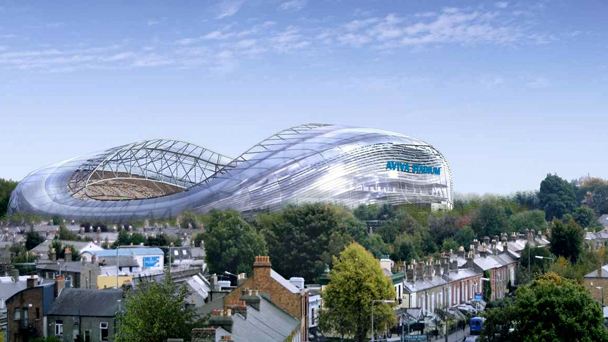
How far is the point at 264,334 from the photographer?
160 ft

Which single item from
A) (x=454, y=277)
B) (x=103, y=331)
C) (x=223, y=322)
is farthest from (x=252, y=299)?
(x=454, y=277)

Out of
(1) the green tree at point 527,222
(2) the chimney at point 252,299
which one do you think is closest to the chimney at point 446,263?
(2) the chimney at point 252,299

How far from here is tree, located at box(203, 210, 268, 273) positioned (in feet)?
362

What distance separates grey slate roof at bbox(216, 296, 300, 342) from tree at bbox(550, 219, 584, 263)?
70159 millimetres

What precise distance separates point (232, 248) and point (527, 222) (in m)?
77.2

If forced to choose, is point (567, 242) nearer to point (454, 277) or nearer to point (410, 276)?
point (454, 277)

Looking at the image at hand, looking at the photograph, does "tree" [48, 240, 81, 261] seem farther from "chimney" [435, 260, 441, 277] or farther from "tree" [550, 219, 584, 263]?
"tree" [550, 219, 584, 263]

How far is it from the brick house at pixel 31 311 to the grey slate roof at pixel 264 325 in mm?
14858

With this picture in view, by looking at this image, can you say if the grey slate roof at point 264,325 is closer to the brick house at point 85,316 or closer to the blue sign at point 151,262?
the brick house at point 85,316

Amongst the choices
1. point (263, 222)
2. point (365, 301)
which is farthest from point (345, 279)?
point (263, 222)

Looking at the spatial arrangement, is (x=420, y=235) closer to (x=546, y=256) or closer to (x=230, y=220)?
(x=546, y=256)

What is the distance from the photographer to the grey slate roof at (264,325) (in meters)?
45.6

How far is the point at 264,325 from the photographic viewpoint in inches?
2045

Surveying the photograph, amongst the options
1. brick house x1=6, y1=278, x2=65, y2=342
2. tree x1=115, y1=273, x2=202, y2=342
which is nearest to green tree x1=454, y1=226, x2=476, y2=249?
brick house x1=6, y1=278, x2=65, y2=342
